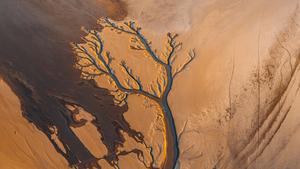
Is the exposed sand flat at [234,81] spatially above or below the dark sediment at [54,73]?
below

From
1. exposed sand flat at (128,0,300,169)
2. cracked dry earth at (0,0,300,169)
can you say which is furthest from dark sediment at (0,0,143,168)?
exposed sand flat at (128,0,300,169)

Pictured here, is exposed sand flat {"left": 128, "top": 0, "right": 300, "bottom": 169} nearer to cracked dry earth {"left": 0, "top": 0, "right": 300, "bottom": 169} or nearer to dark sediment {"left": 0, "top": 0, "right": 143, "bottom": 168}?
cracked dry earth {"left": 0, "top": 0, "right": 300, "bottom": 169}

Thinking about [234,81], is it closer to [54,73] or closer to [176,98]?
[176,98]

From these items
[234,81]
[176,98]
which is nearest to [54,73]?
[176,98]

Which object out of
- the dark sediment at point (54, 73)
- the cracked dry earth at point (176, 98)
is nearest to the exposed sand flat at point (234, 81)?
the cracked dry earth at point (176, 98)

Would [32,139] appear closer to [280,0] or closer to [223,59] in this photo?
[223,59]

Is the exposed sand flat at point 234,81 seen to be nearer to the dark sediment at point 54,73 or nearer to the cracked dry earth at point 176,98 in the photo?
the cracked dry earth at point 176,98

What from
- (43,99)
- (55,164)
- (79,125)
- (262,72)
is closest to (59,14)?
(43,99)
